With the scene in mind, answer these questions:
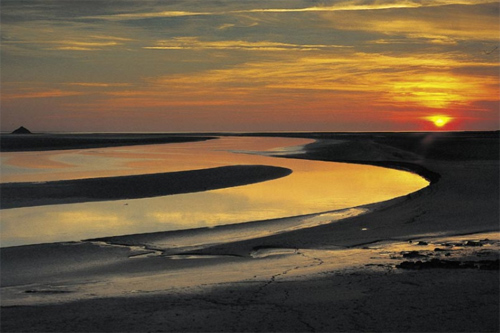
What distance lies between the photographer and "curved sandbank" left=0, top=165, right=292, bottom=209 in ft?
71.3

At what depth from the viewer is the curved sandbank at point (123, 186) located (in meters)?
21.7

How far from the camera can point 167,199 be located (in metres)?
21.9

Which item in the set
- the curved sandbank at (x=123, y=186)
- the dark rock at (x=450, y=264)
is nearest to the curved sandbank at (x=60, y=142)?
the curved sandbank at (x=123, y=186)

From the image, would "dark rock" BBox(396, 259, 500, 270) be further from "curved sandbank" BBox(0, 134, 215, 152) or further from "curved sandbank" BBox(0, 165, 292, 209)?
"curved sandbank" BBox(0, 134, 215, 152)

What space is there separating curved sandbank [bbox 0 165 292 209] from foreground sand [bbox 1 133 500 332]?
8459 millimetres

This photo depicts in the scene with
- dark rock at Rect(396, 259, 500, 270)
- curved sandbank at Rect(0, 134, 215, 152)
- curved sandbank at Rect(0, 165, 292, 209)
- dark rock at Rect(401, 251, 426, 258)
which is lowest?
curved sandbank at Rect(0, 134, 215, 152)

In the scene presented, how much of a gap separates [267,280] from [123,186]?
16.8m

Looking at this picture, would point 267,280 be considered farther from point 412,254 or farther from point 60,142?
point 60,142

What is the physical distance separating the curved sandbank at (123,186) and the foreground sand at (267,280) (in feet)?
27.8

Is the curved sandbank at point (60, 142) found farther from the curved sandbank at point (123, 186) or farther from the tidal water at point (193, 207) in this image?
the tidal water at point (193, 207)

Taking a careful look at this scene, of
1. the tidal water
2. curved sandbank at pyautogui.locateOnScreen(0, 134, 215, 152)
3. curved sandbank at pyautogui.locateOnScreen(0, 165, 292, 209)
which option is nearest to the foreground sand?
the tidal water

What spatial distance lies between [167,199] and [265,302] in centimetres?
1389

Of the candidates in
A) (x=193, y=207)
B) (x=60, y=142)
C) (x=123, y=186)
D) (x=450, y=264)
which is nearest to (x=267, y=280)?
(x=450, y=264)

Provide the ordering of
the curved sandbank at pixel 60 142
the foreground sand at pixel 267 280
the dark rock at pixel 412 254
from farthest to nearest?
1. the curved sandbank at pixel 60 142
2. the dark rock at pixel 412 254
3. the foreground sand at pixel 267 280
